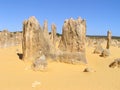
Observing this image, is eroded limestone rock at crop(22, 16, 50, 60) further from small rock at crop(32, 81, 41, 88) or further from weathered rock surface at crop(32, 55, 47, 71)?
small rock at crop(32, 81, 41, 88)

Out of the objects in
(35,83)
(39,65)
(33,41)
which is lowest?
(35,83)

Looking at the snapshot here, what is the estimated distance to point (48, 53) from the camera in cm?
1538

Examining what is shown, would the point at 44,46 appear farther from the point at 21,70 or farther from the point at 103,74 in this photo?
the point at 103,74

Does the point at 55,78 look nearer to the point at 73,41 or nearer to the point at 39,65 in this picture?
the point at 39,65

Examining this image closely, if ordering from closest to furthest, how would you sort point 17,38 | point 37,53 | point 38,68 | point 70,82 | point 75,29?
1. point 70,82
2. point 38,68
3. point 37,53
4. point 75,29
5. point 17,38

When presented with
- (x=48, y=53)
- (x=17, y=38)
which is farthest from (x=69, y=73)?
(x=17, y=38)

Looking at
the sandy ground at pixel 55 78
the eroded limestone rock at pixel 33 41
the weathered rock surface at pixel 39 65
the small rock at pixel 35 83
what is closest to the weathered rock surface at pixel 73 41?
the sandy ground at pixel 55 78

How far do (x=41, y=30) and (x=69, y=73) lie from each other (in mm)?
4104

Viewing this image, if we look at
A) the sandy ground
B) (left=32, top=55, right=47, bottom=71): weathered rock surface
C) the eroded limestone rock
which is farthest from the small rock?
the eroded limestone rock

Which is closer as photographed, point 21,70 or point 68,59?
point 21,70

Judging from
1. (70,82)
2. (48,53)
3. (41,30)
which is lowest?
→ (70,82)

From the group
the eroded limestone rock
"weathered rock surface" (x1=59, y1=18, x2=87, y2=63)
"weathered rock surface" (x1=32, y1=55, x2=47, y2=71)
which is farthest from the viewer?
"weathered rock surface" (x1=59, y1=18, x2=87, y2=63)

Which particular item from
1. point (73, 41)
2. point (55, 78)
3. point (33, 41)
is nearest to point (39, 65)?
point (55, 78)

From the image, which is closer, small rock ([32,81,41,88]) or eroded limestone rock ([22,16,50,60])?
small rock ([32,81,41,88])
